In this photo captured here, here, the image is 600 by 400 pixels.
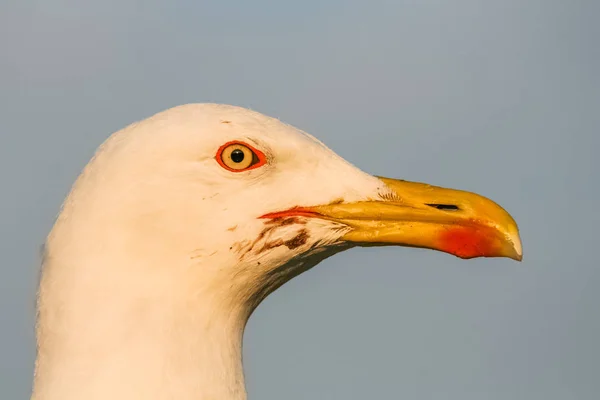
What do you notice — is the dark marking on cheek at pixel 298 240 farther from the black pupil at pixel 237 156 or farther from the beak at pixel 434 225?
the black pupil at pixel 237 156

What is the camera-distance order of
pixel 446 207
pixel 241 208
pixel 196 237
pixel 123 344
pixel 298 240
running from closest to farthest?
1. pixel 123 344
2. pixel 196 237
3. pixel 241 208
4. pixel 298 240
5. pixel 446 207

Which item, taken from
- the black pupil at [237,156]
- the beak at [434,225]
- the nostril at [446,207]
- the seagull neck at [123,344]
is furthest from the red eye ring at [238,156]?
the nostril at [446,207]

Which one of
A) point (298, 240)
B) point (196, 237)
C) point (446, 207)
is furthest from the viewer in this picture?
point (446, 207)

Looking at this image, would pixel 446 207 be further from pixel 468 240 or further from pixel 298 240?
pixel 298 240

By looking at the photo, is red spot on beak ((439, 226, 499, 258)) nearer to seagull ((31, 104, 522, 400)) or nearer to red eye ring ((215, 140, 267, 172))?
seagull ((31, 104, 522, 400))

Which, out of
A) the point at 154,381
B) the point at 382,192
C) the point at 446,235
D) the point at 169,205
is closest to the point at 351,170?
the point at 382,192

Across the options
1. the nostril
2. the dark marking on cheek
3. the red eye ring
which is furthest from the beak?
the red eye ring

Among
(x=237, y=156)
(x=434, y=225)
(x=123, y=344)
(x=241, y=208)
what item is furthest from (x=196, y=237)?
(x=434, y=225)
